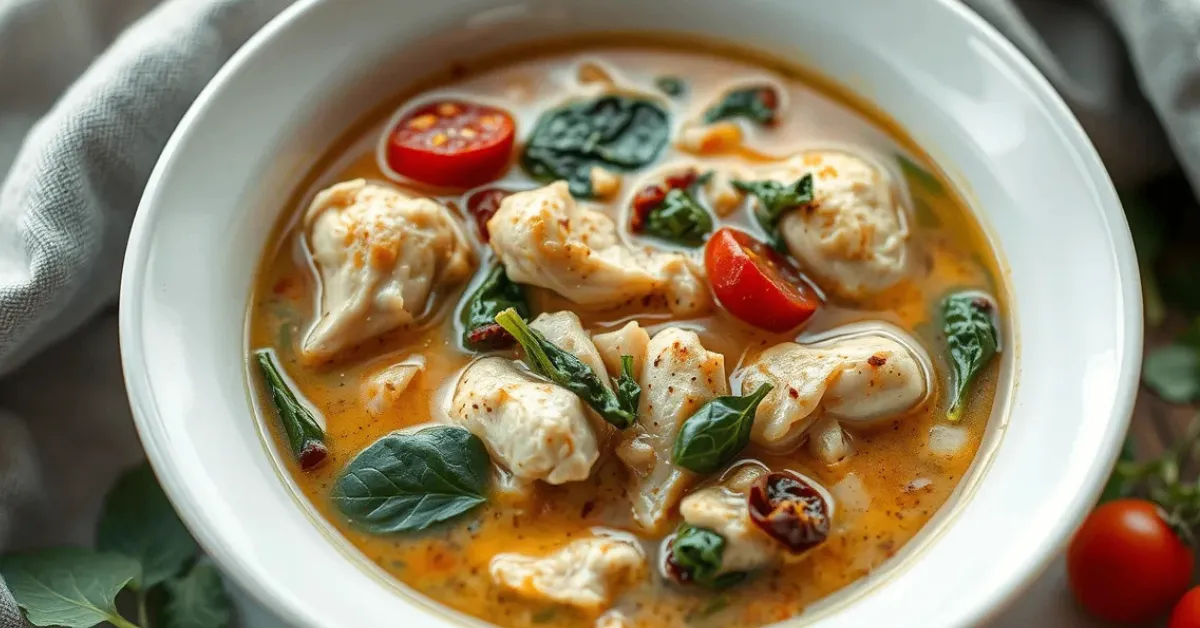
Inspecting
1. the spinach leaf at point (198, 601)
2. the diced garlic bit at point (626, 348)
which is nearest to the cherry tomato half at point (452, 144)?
the diced garlic bit at point (626, 348)

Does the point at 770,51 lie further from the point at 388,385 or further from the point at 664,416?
the point at 388,385

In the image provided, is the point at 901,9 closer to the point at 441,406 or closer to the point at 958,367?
the point at 958,367

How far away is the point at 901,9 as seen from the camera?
11.6 feet

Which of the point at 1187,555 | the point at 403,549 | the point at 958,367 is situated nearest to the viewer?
the point at 403,549

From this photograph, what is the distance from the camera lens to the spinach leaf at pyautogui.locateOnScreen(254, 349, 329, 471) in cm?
313

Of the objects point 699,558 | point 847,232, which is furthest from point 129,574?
point 847,232

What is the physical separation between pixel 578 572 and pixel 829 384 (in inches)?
31.7

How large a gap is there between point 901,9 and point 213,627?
8.68 ft

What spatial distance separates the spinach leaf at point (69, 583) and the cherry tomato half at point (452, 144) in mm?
1382

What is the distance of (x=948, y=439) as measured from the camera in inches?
127

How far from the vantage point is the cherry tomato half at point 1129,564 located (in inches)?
133

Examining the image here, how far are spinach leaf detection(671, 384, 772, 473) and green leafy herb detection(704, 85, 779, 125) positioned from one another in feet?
3.44

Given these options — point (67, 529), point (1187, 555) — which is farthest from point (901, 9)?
point (67, 529)

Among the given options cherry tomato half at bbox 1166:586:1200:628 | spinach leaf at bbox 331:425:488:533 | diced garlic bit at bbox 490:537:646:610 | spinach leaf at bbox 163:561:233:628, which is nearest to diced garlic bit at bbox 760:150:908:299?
diced garlic bit at bbox 490:537:646:610
